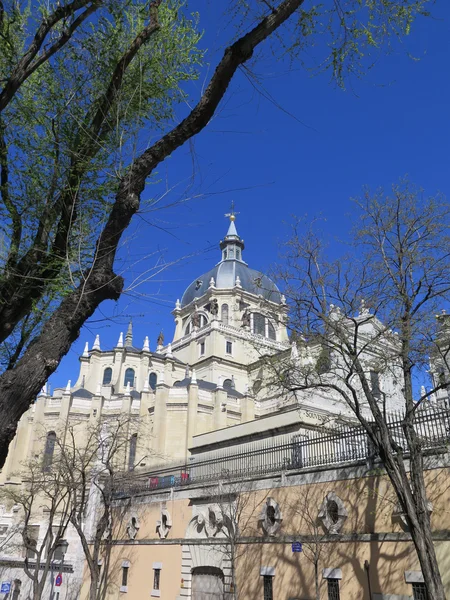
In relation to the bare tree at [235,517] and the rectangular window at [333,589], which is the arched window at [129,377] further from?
the rectangular window at [333,589]

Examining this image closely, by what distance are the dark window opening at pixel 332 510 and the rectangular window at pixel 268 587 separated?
3.10m

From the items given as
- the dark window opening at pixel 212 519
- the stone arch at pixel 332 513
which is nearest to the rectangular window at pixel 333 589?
the stone arch at pixel 332 513

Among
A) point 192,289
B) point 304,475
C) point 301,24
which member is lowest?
point 304,475

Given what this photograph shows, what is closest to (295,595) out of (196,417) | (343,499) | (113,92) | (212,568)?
(343,499)

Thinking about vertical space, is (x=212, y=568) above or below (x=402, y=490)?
below

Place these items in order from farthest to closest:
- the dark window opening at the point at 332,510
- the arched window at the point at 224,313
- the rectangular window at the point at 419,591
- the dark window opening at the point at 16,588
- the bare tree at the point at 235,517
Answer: the arched window at the point at 224,313
the dark window opening at the point at 16,588
the bare tree at the point at 235,517
the dark window opening at the point at 332,510
the rectangular window at the point at 419,591

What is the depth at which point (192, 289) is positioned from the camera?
64.4 metres

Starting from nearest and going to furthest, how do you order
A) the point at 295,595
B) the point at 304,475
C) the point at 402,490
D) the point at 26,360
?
the point at 26,360, the point at 402,490, the point at 295,595, the point at 304,475

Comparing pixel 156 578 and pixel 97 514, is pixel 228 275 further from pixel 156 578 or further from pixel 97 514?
pixel 156 578

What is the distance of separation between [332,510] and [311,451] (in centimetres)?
231

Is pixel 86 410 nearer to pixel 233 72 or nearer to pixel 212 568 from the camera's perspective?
pixel 212 568

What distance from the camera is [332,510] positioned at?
551 inches

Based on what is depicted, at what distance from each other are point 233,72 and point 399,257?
29.5 feet

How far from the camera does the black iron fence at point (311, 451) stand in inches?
501
